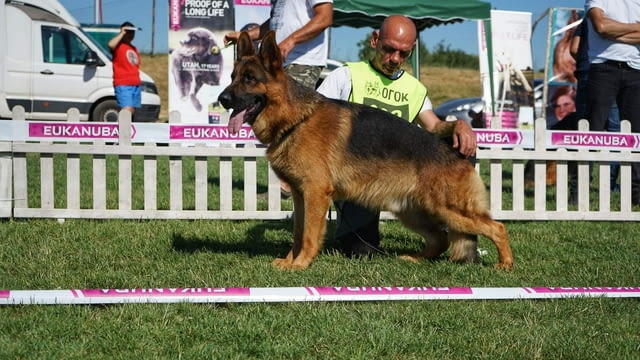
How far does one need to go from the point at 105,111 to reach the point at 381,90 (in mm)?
11457

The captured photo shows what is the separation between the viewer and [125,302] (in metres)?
3.41

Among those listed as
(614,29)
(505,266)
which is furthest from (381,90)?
(614,29)

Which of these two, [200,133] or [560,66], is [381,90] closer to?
[200,133]

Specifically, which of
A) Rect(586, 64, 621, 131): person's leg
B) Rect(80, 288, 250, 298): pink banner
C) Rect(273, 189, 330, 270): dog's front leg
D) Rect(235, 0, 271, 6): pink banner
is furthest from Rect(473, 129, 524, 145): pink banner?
Rect(235, 0, 271, 6): pink banner

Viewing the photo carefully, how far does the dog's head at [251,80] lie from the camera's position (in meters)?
4.18

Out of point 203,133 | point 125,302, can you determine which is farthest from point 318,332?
point 203,133

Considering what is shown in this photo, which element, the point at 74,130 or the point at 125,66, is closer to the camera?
the point at 74,130

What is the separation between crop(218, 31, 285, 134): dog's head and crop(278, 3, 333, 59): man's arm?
1.01m

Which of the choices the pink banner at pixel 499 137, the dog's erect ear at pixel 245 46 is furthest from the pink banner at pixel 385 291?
the pink banner at pixel 499 137

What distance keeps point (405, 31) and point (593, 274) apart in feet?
7.34

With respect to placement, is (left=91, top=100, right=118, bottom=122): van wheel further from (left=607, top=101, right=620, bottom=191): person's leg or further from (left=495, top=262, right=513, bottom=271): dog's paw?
(left=495, top=262, right=513, bottom=271): dog's paw

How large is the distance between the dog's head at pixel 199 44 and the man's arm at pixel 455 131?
357 inches

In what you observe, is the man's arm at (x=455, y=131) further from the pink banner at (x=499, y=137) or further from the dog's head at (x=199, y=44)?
the dog's head at (x=199, y=44)

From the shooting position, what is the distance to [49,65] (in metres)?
14.4
